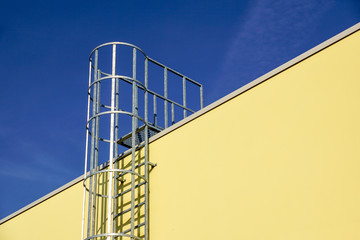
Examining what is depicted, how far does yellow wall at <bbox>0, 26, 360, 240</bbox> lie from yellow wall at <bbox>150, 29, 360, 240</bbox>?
0.02 meters

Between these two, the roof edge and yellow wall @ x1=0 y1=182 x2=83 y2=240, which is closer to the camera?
the roof edge

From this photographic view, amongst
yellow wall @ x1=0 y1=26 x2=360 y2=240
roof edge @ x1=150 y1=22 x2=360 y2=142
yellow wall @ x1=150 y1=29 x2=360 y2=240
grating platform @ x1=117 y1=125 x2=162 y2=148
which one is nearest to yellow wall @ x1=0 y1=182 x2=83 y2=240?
grating platform @ x1=117 y1=125 x2=162 y2=148

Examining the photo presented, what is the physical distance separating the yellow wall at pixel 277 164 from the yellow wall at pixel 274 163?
15mm

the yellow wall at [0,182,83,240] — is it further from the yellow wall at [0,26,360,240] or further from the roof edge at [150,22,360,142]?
the roof edge at [150,22,360,142]

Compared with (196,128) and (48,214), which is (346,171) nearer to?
(196,128)

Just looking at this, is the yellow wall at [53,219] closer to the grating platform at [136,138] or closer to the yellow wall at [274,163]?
the grating platform at [136,138]

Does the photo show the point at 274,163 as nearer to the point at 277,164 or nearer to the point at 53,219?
the point at 277,164

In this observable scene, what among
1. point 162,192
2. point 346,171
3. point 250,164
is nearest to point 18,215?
point 162,192

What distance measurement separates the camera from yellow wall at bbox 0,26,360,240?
7680 millimetres

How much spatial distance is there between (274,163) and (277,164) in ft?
0.20

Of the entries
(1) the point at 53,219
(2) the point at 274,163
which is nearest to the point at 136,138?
(1) the point at 53,219

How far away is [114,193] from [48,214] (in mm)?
2886

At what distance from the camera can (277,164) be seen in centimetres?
845

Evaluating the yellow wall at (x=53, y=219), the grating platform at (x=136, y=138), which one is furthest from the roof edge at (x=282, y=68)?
the yellow wall at (x=53, y=219)
